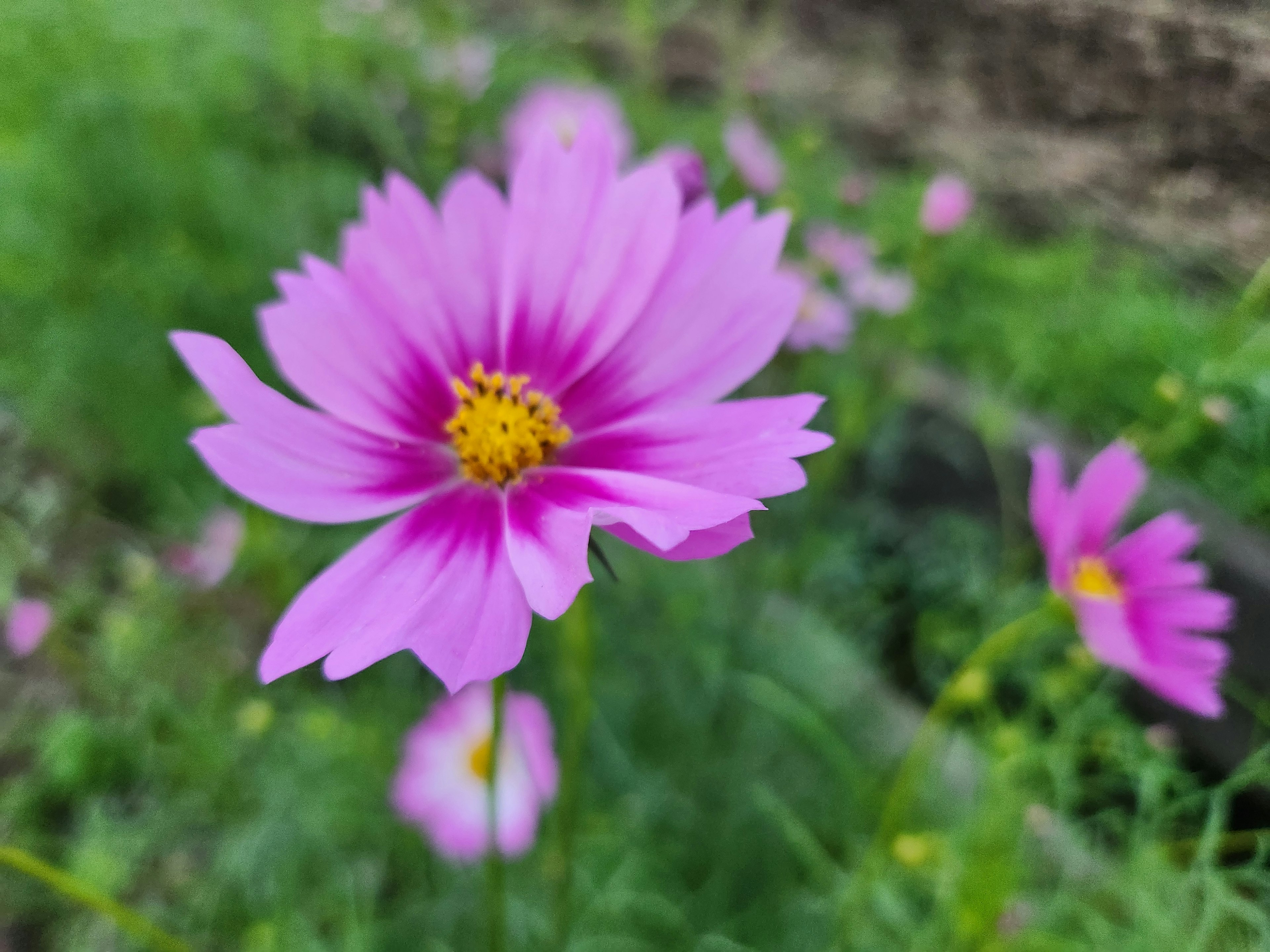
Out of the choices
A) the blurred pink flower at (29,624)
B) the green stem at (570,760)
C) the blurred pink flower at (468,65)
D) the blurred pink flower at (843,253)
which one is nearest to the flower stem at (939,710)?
the green stem at (570,760)

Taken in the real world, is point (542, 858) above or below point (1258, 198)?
below

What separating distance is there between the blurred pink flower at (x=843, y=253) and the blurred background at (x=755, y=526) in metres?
0.05

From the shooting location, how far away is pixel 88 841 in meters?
0.66

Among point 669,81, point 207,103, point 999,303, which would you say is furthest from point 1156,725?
point 669,81

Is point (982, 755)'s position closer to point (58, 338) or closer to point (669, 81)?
point (58, 338)

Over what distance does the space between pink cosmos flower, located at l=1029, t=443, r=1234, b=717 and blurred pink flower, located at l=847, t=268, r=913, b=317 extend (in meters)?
0.39

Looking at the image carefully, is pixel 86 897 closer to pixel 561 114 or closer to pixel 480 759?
pixel 480 759

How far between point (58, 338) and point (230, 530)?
332mm

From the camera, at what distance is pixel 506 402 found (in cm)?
32

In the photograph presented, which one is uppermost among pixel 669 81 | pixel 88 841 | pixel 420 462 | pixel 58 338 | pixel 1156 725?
pixel 420 462

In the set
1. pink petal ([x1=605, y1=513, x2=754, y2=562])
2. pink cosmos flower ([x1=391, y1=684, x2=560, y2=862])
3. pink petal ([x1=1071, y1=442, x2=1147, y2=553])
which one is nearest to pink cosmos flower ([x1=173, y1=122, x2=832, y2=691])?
pink petal ([x1=605, y1=513, x2=754, y2=562])

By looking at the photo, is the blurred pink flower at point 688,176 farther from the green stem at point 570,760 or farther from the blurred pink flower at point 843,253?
the blurred pink flower at point 843,253

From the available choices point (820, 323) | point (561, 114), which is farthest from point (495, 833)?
point (561, 114)

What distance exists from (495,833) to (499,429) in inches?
6.0
